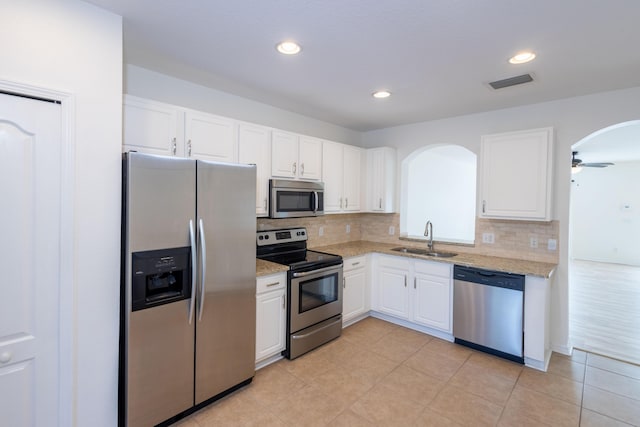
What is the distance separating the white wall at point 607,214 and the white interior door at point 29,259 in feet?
32.8

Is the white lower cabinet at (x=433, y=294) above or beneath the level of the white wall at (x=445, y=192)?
beneath

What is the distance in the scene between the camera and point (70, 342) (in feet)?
5.49

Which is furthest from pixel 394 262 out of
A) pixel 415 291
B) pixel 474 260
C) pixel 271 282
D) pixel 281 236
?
pixel 271 282

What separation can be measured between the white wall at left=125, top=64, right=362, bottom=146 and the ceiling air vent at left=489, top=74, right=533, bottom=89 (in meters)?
2.13

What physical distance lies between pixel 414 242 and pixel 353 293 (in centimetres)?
123

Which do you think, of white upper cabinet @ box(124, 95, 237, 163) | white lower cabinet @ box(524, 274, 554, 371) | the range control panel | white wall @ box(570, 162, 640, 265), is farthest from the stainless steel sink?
white wall @ box(570, 162, 640, 265)

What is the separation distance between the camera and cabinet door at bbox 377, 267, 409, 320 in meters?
3.70

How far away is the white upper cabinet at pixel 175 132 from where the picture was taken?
2.23 metres

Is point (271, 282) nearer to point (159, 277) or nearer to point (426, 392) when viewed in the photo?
point (159, 277)

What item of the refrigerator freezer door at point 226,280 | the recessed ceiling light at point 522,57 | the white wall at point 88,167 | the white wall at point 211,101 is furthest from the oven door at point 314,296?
the recessed ceiling light at point 522,57

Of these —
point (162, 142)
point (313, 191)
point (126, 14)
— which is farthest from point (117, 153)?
point (313, 191)

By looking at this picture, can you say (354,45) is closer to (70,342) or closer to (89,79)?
(89,79)

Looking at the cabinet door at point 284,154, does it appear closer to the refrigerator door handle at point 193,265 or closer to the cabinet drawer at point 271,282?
the cabinet drawer at point 271,282

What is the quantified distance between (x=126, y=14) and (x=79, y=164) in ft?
3.09
